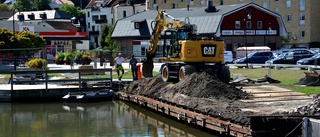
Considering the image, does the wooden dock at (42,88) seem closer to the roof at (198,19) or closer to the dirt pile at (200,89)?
the dirt pile at (200,89)

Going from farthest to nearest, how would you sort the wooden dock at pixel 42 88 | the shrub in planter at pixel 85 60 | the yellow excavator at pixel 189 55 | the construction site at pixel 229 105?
the shrub in planter at pixel 85 60 → the wooden dock at pixel 42 88 → the yellow excavator at pixel 189 55 → the construction site at pixel 229 105

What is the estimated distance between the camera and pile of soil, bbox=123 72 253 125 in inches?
736

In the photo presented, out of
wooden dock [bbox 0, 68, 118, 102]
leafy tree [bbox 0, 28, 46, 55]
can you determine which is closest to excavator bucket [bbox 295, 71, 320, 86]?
wooden dock [bbox 0, 68, 118, 102]

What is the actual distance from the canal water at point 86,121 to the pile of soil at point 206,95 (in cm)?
86

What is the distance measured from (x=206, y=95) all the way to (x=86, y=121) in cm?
514

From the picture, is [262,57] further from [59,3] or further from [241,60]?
[59,3]

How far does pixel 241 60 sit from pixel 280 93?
3145cm

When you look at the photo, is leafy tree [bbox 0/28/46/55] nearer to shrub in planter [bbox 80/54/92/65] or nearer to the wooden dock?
shrub in planter [bbox 80/54/92/65]

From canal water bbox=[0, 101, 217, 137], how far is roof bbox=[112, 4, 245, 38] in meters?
37.5

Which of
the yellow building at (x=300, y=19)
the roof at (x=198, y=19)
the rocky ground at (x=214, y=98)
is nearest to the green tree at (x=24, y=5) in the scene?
the roof at (x=198, y=19)

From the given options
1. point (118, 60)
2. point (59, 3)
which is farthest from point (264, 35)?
point (59, 3)

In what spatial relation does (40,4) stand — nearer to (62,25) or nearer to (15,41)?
(62,25)

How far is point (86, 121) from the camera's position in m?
24.3

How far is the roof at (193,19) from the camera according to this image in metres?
66.3
